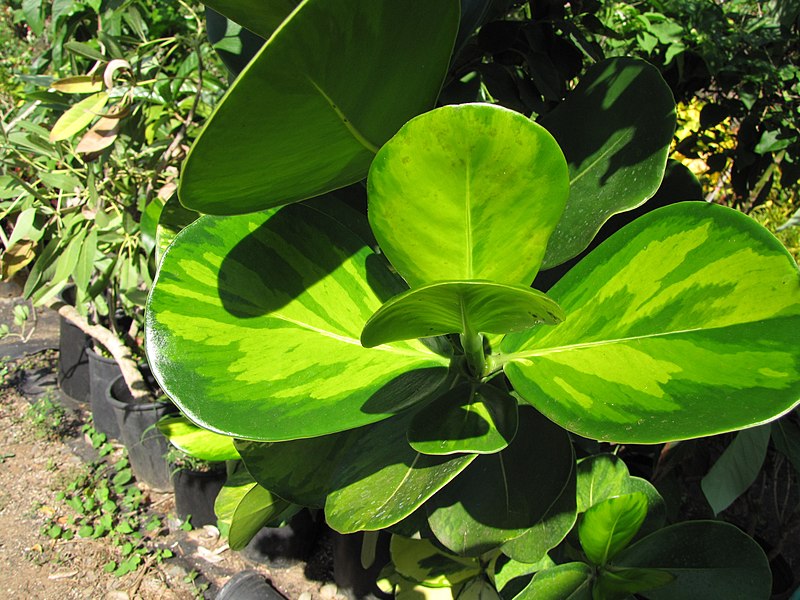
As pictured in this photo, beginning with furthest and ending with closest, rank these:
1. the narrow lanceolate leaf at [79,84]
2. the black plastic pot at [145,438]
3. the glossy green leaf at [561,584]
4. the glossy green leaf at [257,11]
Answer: the black plastic pot at [145,438] → the narrow lanceolate leaf at [79,84] → the glossy green leaf at [561,584] → the glossy green leaf at [257,11]

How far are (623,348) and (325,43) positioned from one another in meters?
0.25

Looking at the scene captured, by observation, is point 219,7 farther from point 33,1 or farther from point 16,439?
point 16,439

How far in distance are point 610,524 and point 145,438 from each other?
7.12ft

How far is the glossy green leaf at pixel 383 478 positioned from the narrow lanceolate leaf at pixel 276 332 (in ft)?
0.18

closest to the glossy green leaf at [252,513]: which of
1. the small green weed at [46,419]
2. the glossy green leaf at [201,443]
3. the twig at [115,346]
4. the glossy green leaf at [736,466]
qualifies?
the glossy green leaf at [201,443]

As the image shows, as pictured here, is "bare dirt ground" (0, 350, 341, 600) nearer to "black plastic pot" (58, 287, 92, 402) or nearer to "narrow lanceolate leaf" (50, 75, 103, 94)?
"black plastic pot" (58, 287, 92, 402)

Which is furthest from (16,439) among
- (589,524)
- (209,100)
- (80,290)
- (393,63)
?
(393,63)

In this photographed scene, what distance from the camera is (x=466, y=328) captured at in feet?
1.29

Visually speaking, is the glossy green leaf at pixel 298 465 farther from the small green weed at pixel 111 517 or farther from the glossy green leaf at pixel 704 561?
the small green weed at pixel 111 517

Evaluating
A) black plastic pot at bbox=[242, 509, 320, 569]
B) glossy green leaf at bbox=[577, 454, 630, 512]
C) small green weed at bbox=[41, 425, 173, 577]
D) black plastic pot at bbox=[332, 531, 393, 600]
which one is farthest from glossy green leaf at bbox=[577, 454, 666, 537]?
small green weed at bbox=[41, 425, 173, 577]

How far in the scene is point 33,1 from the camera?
1763 mm

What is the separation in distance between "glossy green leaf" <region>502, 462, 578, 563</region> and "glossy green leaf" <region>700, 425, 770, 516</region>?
0.39 metres

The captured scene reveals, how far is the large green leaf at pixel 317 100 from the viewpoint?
0.90 feet

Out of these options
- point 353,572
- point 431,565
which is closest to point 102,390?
point 353,572
